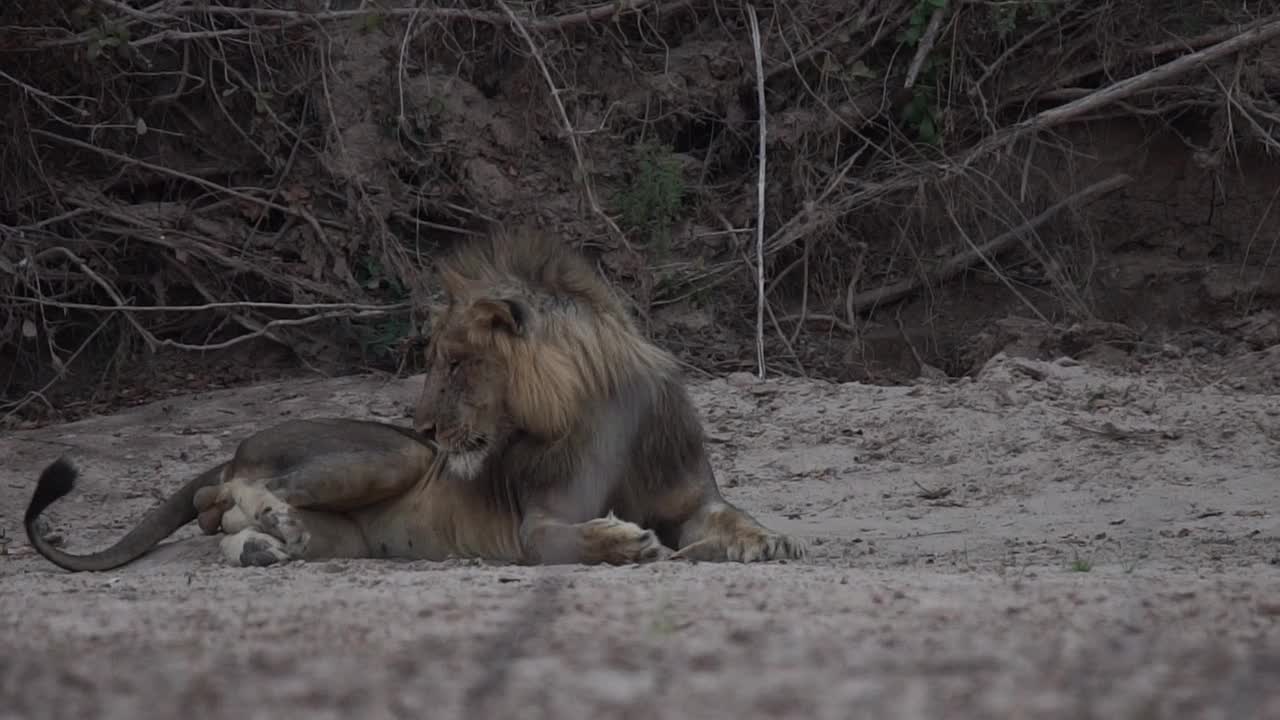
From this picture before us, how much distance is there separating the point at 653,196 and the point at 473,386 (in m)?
4.03

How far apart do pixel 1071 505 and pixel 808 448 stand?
132 centimetres

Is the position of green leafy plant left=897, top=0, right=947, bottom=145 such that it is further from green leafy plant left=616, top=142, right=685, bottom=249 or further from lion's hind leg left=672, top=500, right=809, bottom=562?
lion's hind leg left=672, top=500, right=809, bottom=562

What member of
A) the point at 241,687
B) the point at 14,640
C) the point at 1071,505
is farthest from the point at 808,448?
the point at 241,687

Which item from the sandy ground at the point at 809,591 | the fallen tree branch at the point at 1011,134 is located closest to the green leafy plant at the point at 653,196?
the fallen tree branch at the point at 1011,134

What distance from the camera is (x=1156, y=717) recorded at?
2.07 metres

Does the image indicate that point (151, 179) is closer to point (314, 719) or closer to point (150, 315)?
point (150, 315)

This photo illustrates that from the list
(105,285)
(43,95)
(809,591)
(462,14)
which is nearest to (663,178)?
(462,14)

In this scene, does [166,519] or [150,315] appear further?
[150,315]

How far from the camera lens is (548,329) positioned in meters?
5.27

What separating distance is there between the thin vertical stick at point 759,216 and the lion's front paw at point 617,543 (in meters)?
3.26

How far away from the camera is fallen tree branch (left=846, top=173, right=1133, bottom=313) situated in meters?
9.45

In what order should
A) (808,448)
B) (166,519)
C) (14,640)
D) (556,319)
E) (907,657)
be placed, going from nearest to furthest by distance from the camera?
(907,657), (14,640), (556,319), (166,519), (808,448)

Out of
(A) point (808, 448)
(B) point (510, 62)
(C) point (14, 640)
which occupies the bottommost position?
(A) point (808, 448)

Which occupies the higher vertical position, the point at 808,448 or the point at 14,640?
the point at 14,640
